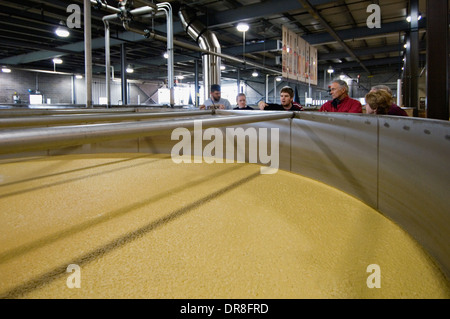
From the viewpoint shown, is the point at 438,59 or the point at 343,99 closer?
the point at 438,59

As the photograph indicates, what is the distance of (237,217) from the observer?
1428 mm

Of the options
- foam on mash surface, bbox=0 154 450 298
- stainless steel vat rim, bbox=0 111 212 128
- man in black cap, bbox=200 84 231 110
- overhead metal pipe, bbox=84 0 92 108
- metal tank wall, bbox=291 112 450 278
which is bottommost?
foam on mash surface, bbox=0 154 450 298

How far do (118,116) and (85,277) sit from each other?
0.96m

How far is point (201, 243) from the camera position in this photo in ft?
3.78

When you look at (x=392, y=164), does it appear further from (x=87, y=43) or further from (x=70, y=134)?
(x=87, y=43)

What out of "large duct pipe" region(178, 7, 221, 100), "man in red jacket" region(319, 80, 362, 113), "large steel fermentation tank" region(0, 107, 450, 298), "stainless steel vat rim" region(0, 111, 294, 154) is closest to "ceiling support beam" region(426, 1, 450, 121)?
"man in red jacket" region(319, 80, 362, 113)

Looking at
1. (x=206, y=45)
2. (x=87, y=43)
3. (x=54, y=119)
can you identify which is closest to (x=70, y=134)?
(x=54, y=119)

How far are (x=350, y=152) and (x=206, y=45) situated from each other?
181 inches

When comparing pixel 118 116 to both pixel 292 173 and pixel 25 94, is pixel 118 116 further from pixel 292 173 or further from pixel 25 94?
pixel 25 94

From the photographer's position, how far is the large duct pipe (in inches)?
214

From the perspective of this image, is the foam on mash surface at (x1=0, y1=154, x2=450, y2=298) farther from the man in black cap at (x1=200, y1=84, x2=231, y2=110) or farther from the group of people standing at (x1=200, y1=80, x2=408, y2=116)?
the man in black cap at (x1=200, y1=84, x2=231, y2=110)

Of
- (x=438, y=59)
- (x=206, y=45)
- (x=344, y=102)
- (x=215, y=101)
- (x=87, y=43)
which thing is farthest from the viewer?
(x=206, y=45)

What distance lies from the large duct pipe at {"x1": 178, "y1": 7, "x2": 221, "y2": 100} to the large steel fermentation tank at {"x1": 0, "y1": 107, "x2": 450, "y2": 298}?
10.4ft

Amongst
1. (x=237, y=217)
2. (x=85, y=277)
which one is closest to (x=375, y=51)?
(x=237, y=217)
